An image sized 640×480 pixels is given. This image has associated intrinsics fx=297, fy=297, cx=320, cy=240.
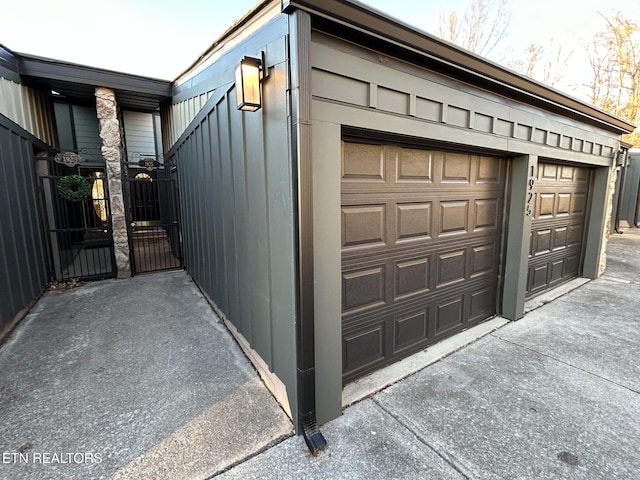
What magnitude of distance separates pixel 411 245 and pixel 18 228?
4595 mm

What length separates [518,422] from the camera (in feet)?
6.40

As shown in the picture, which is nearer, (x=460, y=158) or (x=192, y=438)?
(x=192, y=438)

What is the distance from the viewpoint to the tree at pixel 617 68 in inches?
Answer: 450

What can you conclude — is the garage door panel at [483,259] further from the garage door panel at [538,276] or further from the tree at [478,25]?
the tree at [478,25]

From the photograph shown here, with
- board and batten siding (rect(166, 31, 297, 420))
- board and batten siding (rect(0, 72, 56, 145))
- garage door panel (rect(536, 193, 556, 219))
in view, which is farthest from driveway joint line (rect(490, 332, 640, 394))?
board and batten siding (rect(0, 72, 56, 145))

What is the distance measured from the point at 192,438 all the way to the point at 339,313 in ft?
3.81

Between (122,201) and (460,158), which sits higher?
(460,158)

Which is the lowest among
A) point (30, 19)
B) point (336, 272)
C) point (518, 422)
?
point (518, 422)

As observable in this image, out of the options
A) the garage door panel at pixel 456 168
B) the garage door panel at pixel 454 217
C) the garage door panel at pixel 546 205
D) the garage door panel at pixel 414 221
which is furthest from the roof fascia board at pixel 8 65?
the garage door panel at pixel 546 205

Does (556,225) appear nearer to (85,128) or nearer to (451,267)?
(451,267)

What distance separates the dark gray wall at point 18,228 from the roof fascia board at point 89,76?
92cm

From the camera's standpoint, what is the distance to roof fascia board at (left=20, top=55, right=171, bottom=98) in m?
4.16

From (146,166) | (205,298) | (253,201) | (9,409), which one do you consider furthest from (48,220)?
(253,201)

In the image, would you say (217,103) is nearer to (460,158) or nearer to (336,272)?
(336,272)
